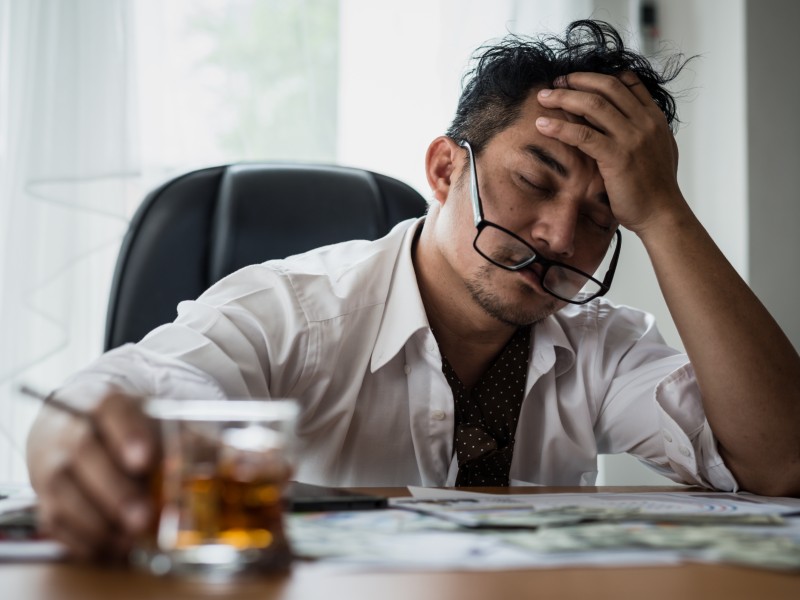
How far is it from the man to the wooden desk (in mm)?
477

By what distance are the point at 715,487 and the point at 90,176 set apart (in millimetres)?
1404

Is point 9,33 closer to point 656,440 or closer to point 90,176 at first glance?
point 90,176

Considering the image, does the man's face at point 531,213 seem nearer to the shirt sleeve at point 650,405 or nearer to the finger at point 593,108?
the finger at point 593,108

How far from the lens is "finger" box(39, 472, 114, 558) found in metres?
0.54

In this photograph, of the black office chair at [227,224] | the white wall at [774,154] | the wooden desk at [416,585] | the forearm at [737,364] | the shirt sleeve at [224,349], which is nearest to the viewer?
the wooden desk at [416,585]

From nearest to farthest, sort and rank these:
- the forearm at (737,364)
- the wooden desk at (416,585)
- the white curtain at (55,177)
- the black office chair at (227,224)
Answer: the wooden desk at (416,585)
the forearm at (737,364)
the black office chair at (227,224)
the white curtain at (55,177)

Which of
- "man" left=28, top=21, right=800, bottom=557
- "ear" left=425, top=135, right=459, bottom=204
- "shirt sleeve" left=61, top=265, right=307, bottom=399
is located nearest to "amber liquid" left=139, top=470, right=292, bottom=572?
"shirt sleeve" left=61, top=265, right=307, bottom=399

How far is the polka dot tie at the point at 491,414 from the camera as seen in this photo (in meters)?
1.28

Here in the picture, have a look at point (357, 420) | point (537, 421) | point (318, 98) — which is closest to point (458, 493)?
point (357, 420)

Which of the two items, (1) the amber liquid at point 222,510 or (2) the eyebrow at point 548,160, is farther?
(2) the eyebrow at point 548,160

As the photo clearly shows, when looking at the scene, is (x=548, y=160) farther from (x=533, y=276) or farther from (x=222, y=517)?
(x=222, y=517)

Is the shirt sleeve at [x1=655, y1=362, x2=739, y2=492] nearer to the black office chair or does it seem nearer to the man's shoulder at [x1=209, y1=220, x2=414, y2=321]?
the man's shoulder at [x1=209, y1=220, x2=414, y2=321]

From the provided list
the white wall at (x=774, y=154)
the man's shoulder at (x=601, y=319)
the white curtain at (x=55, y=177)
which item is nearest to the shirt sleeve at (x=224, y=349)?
the man's shoulder at (x=601, y=319)

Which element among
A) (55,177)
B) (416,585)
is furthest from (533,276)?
(55,177)
